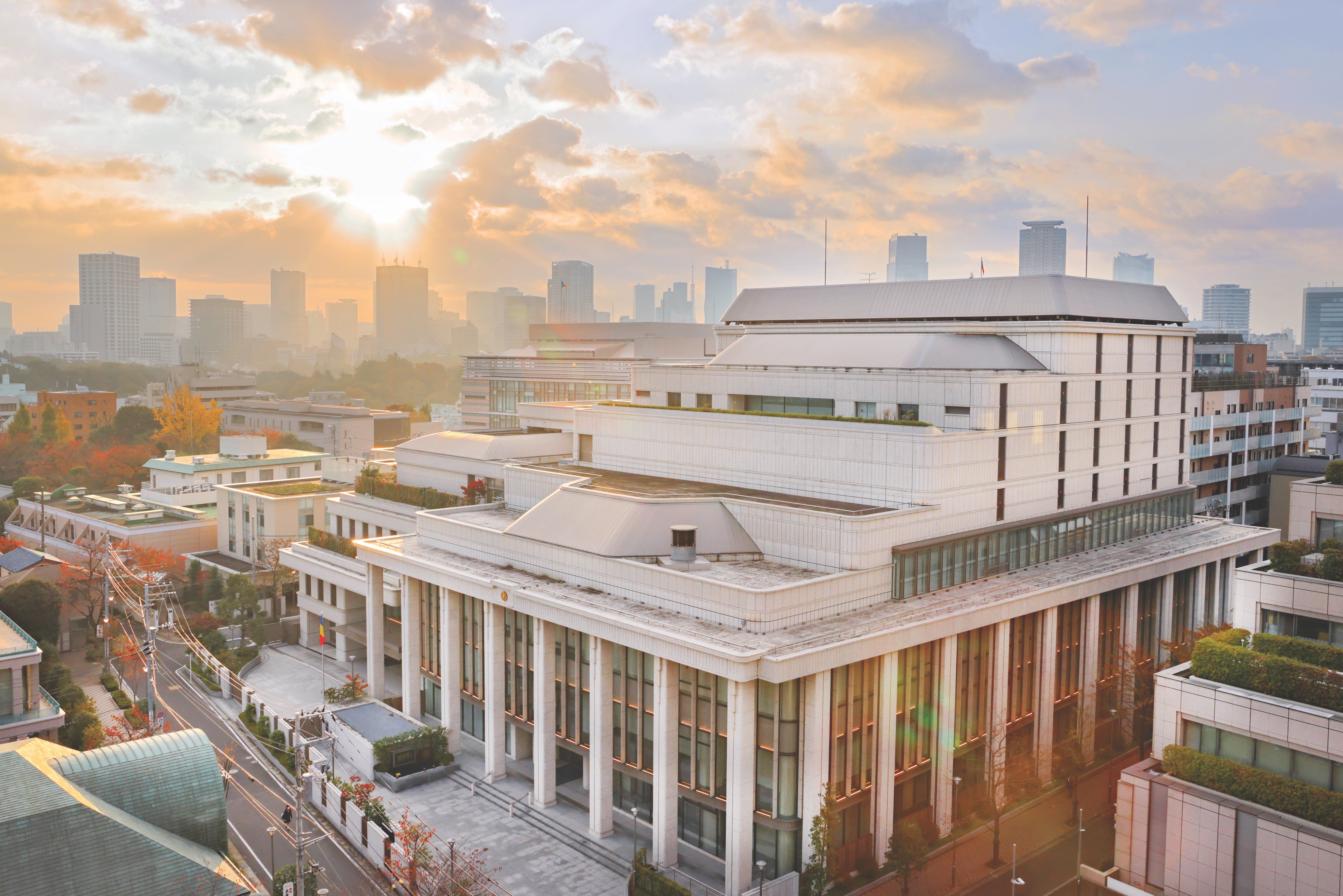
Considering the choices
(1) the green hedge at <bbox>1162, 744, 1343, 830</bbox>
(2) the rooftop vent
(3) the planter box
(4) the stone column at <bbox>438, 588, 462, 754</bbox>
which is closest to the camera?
(1) the green hedge at <bbox>1162, 744, 1343, 830</bbox>

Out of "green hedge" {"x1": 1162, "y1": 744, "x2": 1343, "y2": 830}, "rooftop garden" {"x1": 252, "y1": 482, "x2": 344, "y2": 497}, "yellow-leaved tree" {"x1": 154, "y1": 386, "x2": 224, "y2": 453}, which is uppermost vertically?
"yellow-leaved tree" {"x1": 154, "y1": 386, "x2": 224, "y2": 453}

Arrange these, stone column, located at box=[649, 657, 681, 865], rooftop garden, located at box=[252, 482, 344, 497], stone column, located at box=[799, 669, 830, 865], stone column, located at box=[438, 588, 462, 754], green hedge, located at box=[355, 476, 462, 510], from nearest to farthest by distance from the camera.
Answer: stone column, located at box=[799, 669, 830, 865], stone column, located at box=[649, 657, 681, 865], stone column, located at box=[438, 588, 462, 754], green hedge, located at box=[355, 476, 462, 510], rooftop garden, located at box=[252, 482, 344, 497]

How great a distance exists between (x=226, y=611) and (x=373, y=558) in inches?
940

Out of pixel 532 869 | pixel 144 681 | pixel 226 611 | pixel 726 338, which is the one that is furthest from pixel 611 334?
pixel 532 869

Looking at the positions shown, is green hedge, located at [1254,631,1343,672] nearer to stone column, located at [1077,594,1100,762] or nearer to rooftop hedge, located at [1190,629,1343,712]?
rooftop hedge, located at [1190,629,1343,712]

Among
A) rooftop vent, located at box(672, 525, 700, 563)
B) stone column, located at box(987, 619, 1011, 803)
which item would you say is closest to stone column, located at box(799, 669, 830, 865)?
rooftop vent, located at box(672, 525, 700, 563)

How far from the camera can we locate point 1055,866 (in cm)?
4275

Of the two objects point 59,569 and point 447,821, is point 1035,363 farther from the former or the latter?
point 59,569

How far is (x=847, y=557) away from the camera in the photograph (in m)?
45.9

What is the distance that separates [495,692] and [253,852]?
13.3m

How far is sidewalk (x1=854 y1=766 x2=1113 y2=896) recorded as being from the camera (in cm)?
4075

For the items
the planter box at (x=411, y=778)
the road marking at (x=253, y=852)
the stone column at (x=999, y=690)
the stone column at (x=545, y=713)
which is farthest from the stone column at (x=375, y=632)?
the stone column at (x=999, y=690)

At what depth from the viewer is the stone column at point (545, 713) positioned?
47938 mm

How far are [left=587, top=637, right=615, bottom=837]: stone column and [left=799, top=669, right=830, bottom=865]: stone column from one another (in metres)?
9.95
